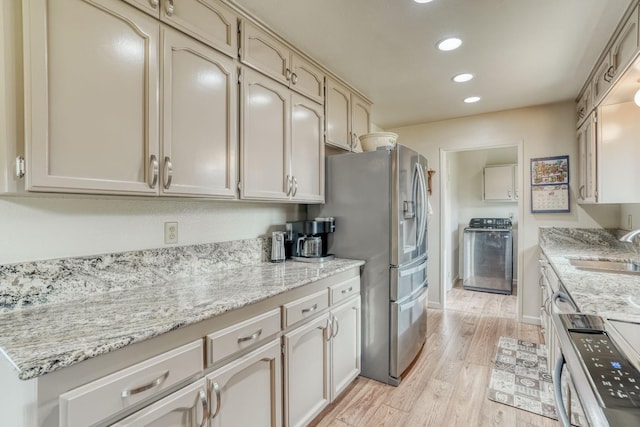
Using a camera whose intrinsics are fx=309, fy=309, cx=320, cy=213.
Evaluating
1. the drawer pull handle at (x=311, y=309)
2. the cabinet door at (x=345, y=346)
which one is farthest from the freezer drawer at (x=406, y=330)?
the drawer pull handle at (x=311, y=309)

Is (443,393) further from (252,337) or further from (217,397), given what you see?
(217,397)

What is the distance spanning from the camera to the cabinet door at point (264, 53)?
173 cm

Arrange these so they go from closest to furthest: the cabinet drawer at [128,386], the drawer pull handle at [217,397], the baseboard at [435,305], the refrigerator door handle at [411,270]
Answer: the cabinet drawer at [128,386] < the drawer pull handle at [217,397] < the refrigerator door handle at [411,270] < the baseboard at [435,305]

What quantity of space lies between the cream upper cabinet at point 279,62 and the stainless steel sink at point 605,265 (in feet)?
7.06

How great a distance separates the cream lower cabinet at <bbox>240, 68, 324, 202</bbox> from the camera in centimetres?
176

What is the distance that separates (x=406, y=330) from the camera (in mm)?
2291

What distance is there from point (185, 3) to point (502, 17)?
1.66 metres

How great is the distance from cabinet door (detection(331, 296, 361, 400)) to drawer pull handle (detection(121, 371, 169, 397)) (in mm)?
1075

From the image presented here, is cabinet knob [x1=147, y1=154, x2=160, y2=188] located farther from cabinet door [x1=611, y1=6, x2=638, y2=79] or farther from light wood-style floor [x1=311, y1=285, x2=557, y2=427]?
cabinet door [x1=611, y1=6, x2=638, y2=79]

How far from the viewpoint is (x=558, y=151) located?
10.1 feet

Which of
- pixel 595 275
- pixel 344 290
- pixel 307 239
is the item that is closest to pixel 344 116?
pixel 307 239

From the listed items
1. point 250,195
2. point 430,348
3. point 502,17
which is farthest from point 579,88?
point 250,195

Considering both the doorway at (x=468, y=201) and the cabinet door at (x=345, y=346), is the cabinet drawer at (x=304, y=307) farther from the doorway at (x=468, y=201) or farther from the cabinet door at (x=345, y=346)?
the doorway at (x=468, y=201)

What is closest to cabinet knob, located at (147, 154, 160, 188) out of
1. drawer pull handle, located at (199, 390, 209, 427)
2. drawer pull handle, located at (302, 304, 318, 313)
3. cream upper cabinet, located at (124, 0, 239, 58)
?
cream upper cabinet, located at (124, 0, 239, 58)
